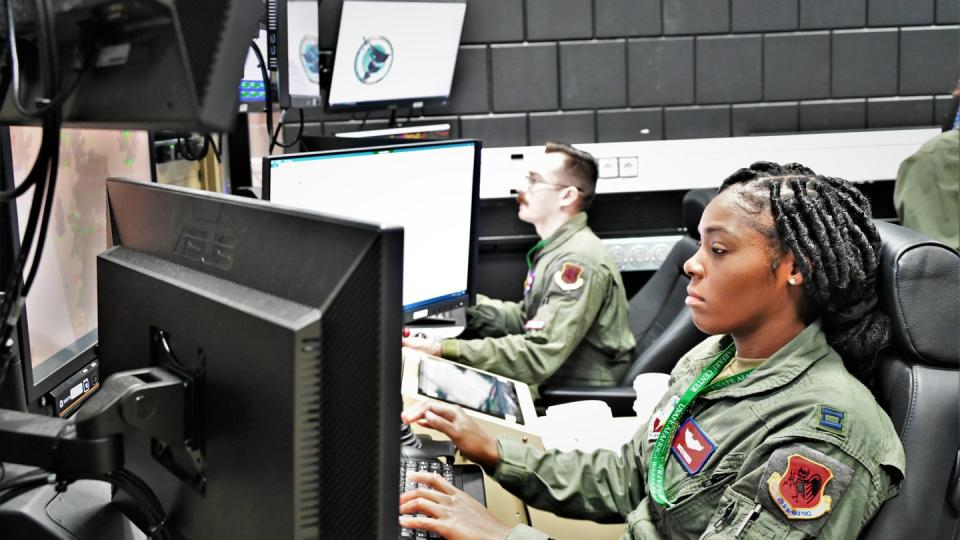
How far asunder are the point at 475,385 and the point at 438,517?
64cm

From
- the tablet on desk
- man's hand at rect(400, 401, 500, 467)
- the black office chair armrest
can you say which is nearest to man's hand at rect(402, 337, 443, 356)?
the tablet on desk

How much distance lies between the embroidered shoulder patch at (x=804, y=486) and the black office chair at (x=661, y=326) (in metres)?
1.17

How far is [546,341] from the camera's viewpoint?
2576mm

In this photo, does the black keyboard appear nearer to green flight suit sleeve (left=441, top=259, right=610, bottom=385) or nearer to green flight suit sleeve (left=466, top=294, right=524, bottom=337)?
green flight suit sleeve (left=441, top=259, right=610, bottom=385)

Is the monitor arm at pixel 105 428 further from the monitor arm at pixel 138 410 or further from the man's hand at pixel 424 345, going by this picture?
the man's hand at pixel 424 345

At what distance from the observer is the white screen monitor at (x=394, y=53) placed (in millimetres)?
3404

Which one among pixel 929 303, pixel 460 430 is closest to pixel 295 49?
pixel 460 430

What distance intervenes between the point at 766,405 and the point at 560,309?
133 cm

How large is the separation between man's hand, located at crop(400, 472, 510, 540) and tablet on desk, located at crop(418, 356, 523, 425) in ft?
1.46

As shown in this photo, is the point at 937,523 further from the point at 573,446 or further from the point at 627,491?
the point at 573,446

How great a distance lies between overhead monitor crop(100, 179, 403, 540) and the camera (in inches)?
25.7

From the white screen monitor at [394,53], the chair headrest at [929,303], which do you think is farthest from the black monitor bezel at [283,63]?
the chair headrest at [929,303]

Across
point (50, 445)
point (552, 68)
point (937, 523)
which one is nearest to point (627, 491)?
point (937, 523)

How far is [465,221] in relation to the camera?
2.24 metres
